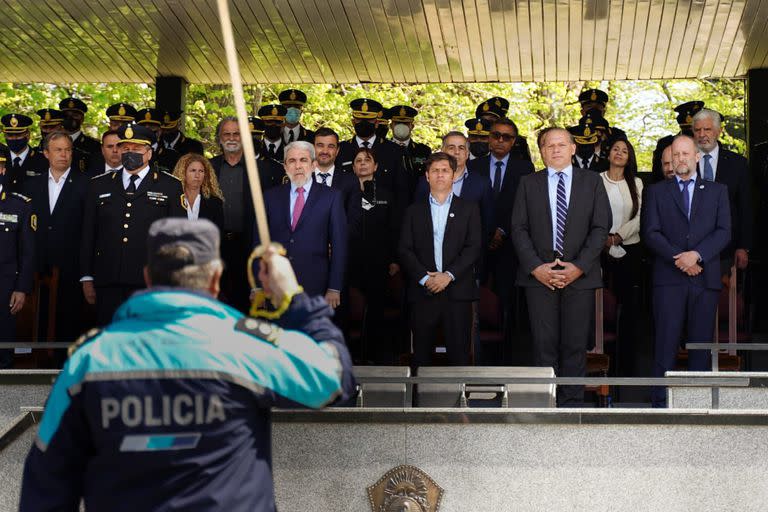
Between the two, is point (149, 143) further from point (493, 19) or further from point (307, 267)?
point (493, 19)

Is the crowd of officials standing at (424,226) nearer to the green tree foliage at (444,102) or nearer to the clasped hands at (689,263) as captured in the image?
the clasped hands at (689,263)

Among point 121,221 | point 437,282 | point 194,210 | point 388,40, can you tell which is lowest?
point 437,282

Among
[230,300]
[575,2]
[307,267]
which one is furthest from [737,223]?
[230,300]

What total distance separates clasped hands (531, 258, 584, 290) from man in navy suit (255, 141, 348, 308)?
53.9 inches

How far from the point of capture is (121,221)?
28.4 feet

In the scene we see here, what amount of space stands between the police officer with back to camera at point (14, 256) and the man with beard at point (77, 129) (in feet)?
6.04

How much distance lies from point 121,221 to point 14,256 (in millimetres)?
1051

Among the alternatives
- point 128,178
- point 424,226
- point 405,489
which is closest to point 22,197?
point 128,178

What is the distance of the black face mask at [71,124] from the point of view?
11469 mm

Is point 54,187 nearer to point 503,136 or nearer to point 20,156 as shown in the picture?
point 20,156

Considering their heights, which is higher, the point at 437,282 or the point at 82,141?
the point at 82,141

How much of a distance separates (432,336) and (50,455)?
507cm

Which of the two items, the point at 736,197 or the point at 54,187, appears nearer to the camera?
the point at 736,197

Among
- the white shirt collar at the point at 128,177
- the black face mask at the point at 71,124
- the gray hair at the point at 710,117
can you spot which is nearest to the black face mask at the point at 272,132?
the black face mask at the point at 71,124
